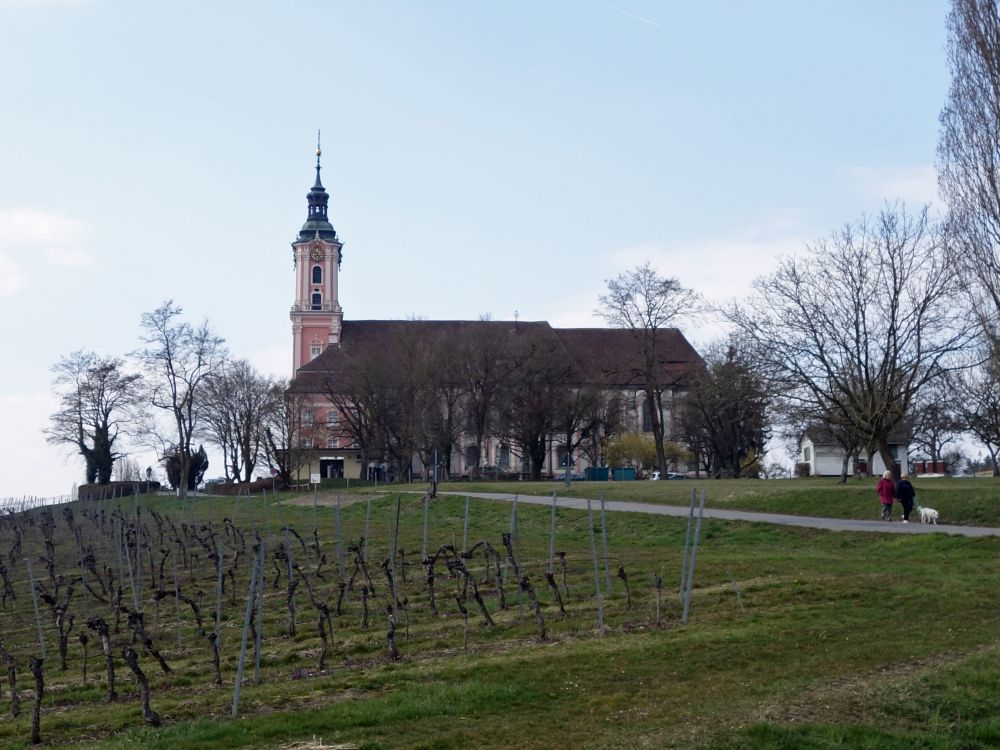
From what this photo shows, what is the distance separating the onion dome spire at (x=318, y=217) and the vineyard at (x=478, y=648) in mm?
78566

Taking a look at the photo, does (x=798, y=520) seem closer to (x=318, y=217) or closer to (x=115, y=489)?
(x=115, y=489)

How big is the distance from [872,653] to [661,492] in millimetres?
28439

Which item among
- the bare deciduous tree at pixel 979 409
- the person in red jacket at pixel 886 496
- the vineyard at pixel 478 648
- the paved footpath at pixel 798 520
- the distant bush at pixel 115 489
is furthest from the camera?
the distant bush at pixel 115 489

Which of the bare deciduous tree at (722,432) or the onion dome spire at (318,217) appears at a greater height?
the onion dome spire at (318,217)

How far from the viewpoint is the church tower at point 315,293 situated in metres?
96.8

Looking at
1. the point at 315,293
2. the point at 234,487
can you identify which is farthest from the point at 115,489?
the point at 315,293

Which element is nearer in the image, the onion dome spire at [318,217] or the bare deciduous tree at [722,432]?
the bare deciduous tree at [722,432]

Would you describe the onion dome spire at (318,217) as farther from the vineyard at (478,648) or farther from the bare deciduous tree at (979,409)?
the vineyard at (478,648)

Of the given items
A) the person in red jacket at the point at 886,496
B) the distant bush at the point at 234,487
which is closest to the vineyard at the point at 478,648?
the person in red jacket at the point at 886,496

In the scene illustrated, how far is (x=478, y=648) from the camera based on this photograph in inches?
514

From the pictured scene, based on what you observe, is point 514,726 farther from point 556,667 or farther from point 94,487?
point 94,487

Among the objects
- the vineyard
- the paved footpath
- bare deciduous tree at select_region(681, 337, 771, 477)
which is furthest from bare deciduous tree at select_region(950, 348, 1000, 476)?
the vineyard

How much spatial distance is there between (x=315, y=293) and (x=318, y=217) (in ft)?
25.0

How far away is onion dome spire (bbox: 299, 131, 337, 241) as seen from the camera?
327ft
